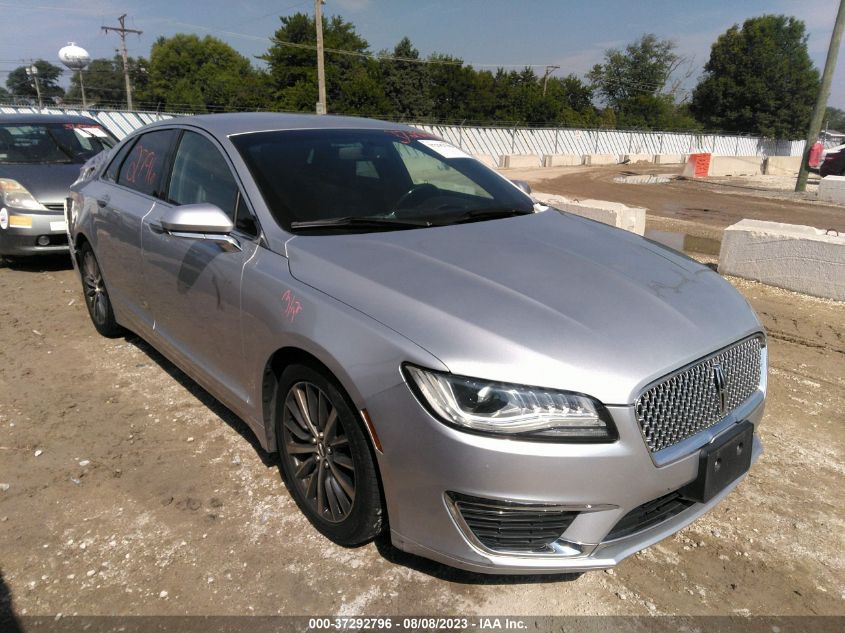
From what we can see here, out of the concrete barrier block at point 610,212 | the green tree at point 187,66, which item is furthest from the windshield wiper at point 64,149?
the green tree at point 187,66

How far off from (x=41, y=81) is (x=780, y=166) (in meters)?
107

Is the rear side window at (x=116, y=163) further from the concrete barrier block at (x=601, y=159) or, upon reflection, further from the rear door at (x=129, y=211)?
the concrete barrier block at (x=601, y=159)

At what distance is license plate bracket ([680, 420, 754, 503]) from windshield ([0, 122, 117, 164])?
25.8 feet

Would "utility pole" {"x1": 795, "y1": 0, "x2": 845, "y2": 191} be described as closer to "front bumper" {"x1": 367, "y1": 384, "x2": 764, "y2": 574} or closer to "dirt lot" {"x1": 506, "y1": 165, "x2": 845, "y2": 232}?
"dirt lot" {"x1": 506, "y1": 165, "x2": 845, "y2": 232}

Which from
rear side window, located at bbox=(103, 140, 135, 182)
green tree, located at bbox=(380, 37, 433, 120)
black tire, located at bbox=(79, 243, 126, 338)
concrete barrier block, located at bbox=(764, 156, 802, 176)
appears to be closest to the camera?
rear side window, located at bbox=(103, 140, 135, 182)

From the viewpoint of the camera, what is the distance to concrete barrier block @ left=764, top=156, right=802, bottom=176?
34.5m

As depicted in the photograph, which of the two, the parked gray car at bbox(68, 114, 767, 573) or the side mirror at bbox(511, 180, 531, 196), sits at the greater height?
the side mirror at bbox(511, 180, 531, 196)

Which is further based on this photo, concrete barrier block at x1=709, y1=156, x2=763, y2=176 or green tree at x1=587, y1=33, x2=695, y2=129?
green tree at x1=587, y1=33, x2=695, y2=129

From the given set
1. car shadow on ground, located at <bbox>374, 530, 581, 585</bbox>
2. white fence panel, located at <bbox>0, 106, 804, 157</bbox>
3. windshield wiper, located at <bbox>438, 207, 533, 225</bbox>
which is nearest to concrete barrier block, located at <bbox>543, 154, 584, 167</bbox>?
white fence panel, located at <bbox>0, 106, 804, 157</bbox>

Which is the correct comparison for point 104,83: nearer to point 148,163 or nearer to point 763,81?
point 763,81

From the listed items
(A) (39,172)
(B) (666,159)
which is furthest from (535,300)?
(B) (666,159)

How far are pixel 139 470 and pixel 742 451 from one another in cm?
275

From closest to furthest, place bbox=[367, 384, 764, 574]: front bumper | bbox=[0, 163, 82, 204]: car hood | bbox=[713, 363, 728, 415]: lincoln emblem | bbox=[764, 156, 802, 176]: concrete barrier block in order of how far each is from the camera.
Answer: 1. bbox=[367, 384, 764, 574]: front bumper
2. bbox=[713, 363, 728, 415]: lincoln emblem
3. bbox=[0, 163, 82, 204]: car hood
4. bbox=[764, 156, 802, 176]: concrete barrier block

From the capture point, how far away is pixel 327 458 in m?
2.52
